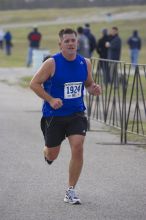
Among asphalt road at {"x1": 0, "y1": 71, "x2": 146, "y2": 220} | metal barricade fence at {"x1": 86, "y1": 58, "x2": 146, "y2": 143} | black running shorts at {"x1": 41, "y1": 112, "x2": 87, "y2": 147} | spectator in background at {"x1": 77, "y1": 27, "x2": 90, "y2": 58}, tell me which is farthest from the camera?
spectator in background at {"x1": 77, "y1": 27, "x2": 90, "y2": 58}

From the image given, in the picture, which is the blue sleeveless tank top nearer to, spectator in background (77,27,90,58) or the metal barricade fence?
the metal barricade fence

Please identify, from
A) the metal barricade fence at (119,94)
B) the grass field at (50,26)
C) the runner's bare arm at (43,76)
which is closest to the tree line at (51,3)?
the grass field at (50,26)

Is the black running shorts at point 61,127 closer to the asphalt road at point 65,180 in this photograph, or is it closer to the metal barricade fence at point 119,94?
the asphalt road at point 65,180

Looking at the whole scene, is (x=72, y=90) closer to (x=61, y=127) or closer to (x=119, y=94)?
(x=61, y=127)

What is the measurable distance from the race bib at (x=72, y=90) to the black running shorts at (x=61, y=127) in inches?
8.6

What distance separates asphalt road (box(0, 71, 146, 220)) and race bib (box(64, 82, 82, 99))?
3.57ft

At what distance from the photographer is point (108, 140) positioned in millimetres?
14133

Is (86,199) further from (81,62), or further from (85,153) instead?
(85,153)

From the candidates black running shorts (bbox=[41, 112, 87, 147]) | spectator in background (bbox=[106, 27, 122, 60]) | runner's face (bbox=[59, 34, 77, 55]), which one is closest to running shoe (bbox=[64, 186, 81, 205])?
black running shorts (bbox=[41, 112, 87, 147])

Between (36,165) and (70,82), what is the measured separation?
2.77 meters

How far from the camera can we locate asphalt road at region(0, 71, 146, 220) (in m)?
8.38

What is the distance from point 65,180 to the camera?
10.2 m

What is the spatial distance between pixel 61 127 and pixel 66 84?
1.52ft

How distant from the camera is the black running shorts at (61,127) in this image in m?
8.88
